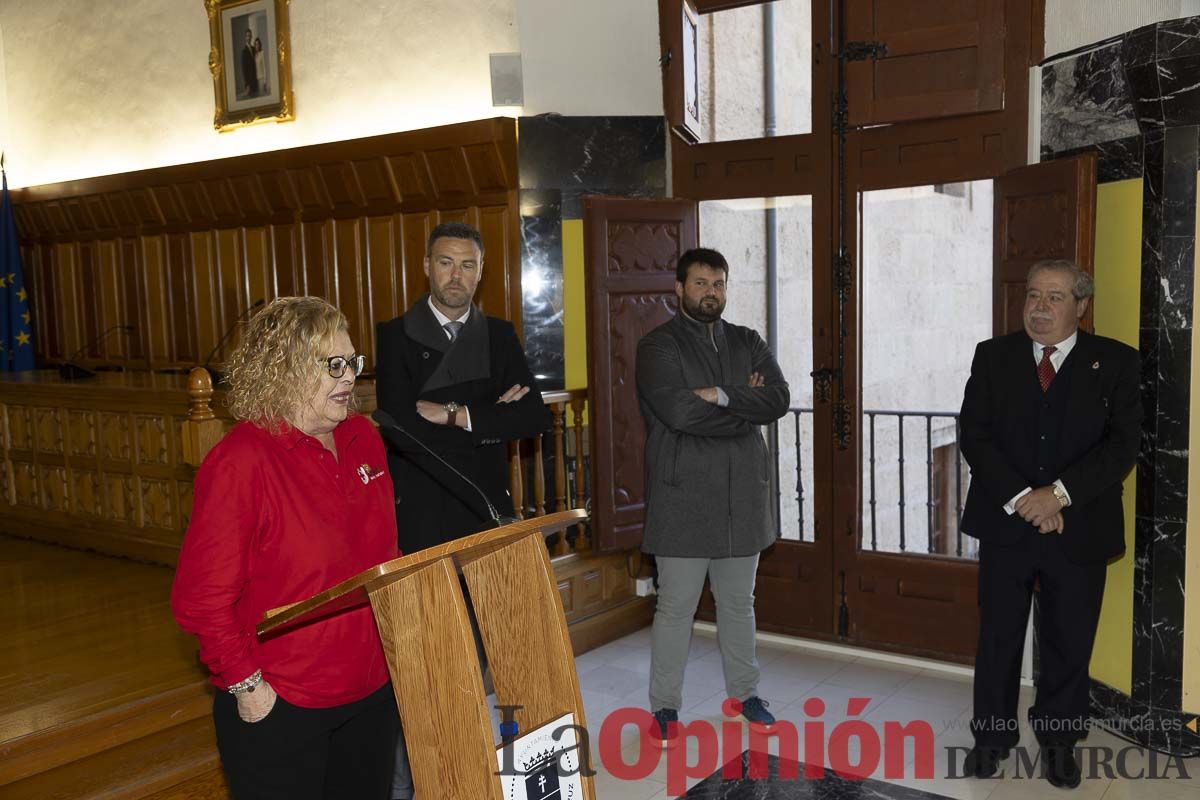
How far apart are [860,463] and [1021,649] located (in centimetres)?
137

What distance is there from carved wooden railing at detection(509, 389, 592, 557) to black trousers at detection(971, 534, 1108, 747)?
1.94 m

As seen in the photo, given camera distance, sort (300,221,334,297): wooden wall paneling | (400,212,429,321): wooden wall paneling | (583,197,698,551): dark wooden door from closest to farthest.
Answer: (583,197,698,551): dark wooden door → (400,212,429,321): wooden wall paneling → (300,221,334,297): wooden wall paneling

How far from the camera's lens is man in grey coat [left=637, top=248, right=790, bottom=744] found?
11.8 feet

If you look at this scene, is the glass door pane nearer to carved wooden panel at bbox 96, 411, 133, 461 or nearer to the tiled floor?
the tiled floor

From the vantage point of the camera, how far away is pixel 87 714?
10.5ft

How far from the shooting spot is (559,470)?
476 centimetres

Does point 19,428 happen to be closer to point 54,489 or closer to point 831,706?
point 54,489

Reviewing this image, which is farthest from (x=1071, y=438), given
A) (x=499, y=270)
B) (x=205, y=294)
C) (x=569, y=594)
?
(x=205, y=294)

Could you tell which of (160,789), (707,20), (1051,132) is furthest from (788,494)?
(160,789)

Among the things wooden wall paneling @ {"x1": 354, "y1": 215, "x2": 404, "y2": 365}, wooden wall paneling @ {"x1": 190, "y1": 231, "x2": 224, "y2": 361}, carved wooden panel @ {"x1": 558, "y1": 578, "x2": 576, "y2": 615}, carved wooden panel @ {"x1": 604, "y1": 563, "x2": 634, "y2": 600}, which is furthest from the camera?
wooden wall paneling @ {"x1": 190, "y1": 231, "x2": 224, "y2": 361}

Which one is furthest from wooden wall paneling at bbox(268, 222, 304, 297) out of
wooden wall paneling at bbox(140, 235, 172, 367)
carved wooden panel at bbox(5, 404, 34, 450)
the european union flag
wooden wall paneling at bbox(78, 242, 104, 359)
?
the european union flag

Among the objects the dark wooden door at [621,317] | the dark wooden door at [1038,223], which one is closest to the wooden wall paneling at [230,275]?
the dark wooden door at [621,317]

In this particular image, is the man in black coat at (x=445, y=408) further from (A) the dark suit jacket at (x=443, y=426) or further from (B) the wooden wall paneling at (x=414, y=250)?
(B) the wooden wall paneling at (x=414, y=250)

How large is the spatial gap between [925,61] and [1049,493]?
195 centimetres
